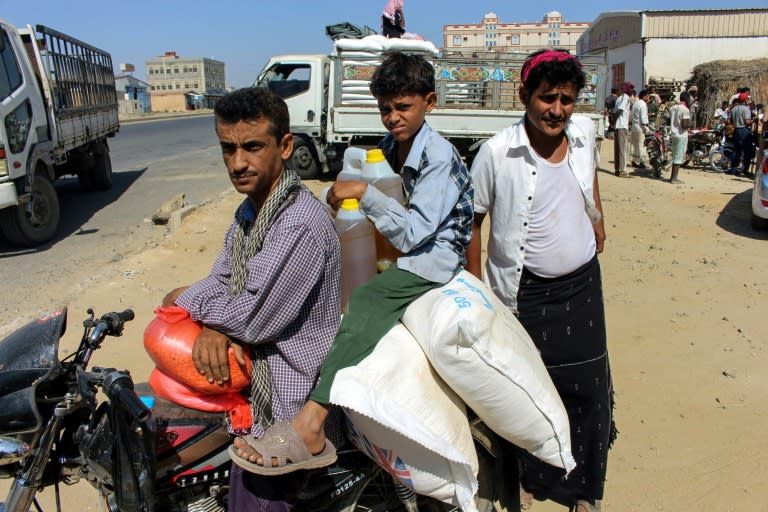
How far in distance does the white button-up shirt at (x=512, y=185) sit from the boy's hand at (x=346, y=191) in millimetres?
749

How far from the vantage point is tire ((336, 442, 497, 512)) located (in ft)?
6.81

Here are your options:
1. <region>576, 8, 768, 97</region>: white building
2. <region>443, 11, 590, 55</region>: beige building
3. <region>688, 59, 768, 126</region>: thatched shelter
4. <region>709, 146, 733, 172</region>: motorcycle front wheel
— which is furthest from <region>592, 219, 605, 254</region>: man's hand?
<region>443, 11, 590, 55</region>: beige building

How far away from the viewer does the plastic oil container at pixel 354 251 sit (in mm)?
1864

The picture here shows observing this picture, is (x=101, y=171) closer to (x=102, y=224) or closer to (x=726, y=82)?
(x=102, y=224)

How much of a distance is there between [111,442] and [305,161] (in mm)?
→ 10463

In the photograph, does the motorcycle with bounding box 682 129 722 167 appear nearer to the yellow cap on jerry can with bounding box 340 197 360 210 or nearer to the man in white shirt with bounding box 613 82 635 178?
the man in white shirt with bounding box 613 82 635 178

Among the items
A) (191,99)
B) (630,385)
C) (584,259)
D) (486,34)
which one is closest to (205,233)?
(630,385)

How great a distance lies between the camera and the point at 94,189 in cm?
1166

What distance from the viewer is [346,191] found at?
1755 mm

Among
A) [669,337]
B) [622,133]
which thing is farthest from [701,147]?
[669,337]

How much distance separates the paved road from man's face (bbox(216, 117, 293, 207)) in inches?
161

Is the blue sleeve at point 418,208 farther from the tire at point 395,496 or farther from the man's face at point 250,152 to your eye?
the tire at point 395,496

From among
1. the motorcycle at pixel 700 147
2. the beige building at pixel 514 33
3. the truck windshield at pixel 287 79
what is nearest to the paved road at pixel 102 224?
the truck windshield at pixel 287 79

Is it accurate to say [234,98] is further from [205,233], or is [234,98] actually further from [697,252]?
[697,252]
